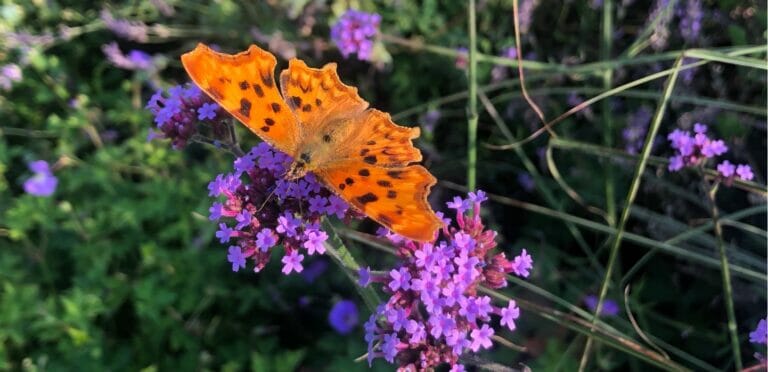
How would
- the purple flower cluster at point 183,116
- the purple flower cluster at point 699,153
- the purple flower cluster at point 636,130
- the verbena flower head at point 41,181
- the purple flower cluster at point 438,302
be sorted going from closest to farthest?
the purple flower cluster at point 438,302
the purple flower cluster at point 183,116
the purple flower cluster at point 699,153
the purple flower cluster at point 636,130
the verbena flower head at point 41,181

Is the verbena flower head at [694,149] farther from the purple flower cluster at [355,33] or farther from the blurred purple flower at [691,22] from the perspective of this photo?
the purple flower cluster at [355,33]

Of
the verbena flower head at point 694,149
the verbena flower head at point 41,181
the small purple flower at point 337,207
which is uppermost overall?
the verbena flower head at point 694,149

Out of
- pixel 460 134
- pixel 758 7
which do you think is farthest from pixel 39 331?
pixel 758 7

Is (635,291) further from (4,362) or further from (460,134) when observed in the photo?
Answer: (4,362)

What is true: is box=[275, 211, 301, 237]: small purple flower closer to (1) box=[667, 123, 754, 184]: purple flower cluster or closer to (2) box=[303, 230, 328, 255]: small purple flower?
(2) box=[303, 230, 328, 255]: small purple flower

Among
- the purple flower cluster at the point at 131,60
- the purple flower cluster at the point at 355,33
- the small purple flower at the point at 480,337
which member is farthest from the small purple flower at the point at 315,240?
the purple flower cluster at the point at 131,60

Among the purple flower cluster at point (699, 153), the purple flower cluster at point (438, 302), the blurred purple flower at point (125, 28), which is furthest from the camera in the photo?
the blurred purple flower at point (125, 28)

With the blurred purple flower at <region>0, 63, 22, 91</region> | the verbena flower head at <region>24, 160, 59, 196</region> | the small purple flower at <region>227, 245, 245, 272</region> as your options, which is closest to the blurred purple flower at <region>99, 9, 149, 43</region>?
the blurred purple flower at <region>0, 63, 22, 91</region>

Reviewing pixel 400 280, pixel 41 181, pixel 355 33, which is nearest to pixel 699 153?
pixel 400 280
